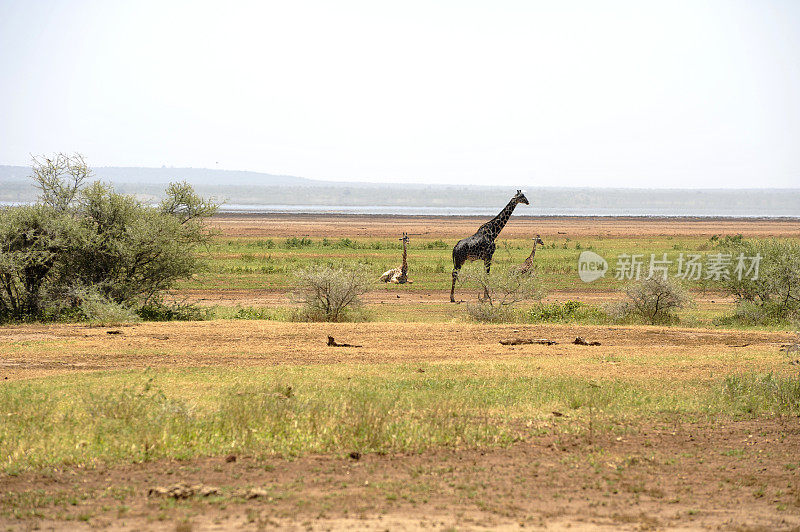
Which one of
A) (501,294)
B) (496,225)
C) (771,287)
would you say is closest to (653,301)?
(771,287)

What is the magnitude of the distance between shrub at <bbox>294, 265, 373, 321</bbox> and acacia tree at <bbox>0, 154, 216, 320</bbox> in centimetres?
364

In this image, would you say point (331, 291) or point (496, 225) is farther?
point (496, 225)

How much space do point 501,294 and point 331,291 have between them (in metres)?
5.22

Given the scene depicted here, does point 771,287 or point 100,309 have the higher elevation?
point 771,287

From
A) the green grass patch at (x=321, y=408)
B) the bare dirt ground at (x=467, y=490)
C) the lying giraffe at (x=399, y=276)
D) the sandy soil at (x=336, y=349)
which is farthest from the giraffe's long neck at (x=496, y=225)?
the bare dirt ground at (x=467, y=490)

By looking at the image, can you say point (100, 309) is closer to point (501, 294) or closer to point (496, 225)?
point (501, 294)

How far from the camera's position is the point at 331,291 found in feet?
73.2

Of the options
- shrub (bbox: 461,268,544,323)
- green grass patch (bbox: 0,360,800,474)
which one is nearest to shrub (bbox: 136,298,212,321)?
shrub (bbox: 461,268,544,323)

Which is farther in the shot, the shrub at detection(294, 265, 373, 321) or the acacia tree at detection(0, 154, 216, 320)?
the shrub at detection(294, 265, 373, 321)

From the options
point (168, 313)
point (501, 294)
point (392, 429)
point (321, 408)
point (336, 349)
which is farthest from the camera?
point (501, 294)

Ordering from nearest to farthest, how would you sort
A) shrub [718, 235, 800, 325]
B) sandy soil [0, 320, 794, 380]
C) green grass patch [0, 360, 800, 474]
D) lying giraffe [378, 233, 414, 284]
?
green grass patch [0, 360, 800, 474]
sandy soil [0, 320, 794, 380]
shrub [718, 235, 800, 325]
lying giraffe [378, 233, 414, 284]

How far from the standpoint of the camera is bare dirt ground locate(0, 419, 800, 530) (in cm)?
730

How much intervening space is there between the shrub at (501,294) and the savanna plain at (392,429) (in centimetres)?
366

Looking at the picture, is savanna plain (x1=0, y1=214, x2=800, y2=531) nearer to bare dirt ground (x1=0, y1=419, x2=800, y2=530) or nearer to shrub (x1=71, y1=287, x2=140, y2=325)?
bare dirt ground (x1=0, y1=419, x2=800, y2=530)
